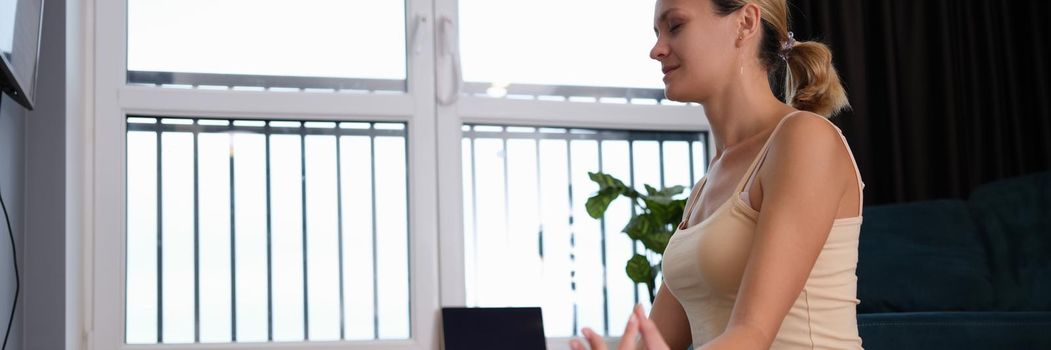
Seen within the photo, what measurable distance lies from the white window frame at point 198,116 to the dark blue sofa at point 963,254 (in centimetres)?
126

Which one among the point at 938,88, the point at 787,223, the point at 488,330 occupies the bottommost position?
the point at 488,330

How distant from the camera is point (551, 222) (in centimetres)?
356

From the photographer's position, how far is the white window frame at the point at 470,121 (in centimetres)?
338

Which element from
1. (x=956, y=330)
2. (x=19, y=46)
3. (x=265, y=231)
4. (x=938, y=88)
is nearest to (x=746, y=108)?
(x=19, y=46)

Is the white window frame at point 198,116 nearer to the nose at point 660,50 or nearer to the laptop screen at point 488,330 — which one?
the laptop screen at point 488,330

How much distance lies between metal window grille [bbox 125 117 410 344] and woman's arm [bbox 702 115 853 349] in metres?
2.13

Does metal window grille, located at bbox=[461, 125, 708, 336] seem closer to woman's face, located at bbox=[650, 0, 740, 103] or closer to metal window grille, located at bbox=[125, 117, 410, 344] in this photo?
metal window grille, located at bbox=[125, 117, 410, 344]

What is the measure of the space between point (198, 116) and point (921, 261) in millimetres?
2084

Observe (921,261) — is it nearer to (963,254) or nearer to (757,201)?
(963,254)

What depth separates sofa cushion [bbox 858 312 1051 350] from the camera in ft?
8.50

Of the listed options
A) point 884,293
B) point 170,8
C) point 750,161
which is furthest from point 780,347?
point 170,8

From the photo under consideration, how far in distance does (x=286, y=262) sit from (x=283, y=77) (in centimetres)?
55

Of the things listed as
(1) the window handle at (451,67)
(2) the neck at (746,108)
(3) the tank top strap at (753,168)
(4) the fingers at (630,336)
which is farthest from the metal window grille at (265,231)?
(4) the fingers at (630,336)

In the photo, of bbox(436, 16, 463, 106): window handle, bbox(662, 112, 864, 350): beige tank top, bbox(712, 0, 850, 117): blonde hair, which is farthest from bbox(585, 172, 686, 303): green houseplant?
bbox(662, 112, 864, 350): beige tank top
